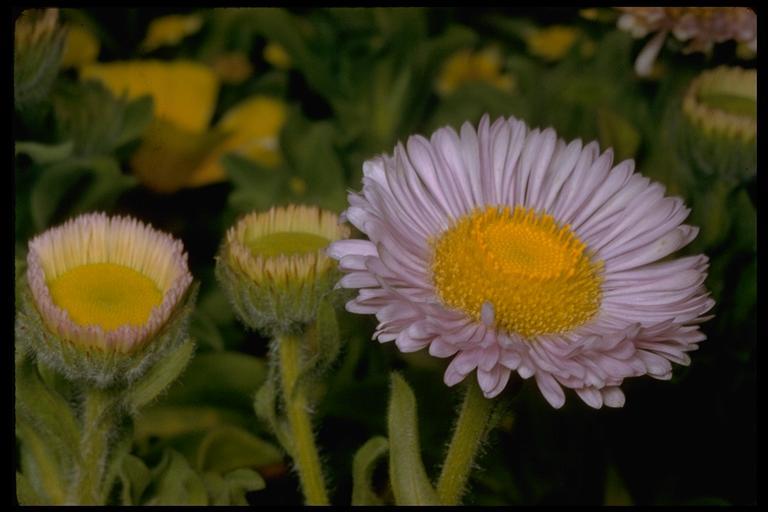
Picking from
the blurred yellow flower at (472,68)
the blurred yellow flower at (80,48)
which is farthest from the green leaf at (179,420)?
the blurred yellow flower at (472,68)

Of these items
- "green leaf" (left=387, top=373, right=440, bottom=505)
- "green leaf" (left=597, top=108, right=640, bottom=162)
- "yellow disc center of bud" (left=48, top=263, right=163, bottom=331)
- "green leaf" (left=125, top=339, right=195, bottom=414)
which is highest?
"green leaf" (left=597, top=108, right=640, bottom=162)

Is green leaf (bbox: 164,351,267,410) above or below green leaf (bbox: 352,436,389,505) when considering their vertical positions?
above

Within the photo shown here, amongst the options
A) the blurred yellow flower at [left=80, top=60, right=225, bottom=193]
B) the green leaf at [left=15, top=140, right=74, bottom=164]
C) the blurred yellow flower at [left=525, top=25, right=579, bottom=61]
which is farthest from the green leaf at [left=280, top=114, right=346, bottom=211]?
the blurred yellow flower at [left=525, top=25, right=579, bottom=61]

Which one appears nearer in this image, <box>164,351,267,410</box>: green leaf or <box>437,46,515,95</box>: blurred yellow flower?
<box>164,351,267,410</box>: green leaf

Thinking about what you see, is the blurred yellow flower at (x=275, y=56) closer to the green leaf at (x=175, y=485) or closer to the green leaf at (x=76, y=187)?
the green leaf at (x=76, y=187)

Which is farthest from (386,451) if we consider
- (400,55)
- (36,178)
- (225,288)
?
(400,55)

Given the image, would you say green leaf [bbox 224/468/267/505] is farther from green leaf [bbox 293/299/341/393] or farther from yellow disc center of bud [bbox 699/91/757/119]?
yellow disc center of bud [bbox 699/91/757/119]

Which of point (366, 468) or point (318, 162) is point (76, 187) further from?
point (366, 468)
